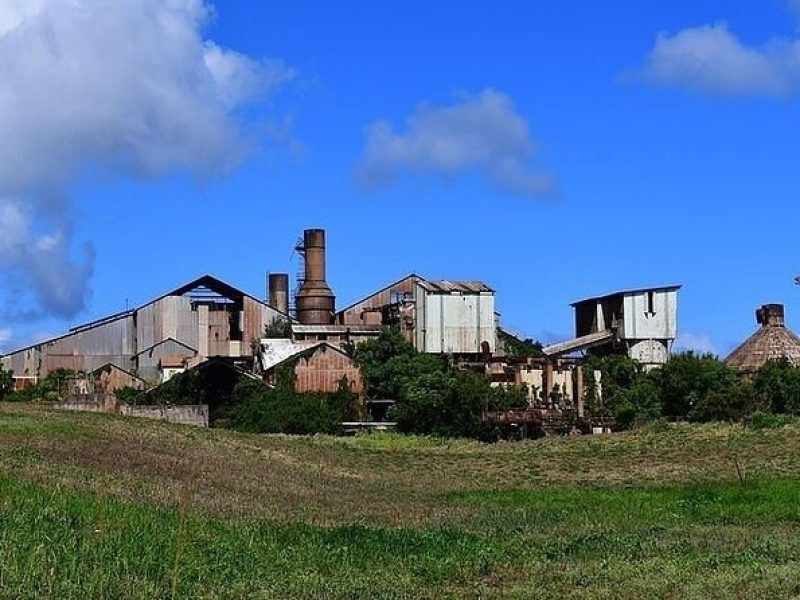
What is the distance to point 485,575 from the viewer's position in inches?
535

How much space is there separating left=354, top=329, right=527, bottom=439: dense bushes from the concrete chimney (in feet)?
58.8

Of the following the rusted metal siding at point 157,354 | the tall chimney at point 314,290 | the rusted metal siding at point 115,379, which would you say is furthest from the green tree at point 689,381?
the rusted metal siding at point 115,379

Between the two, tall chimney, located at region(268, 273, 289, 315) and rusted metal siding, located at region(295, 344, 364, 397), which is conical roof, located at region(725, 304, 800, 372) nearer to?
rusted metal siding, located at region(295, 344, 364, 397)

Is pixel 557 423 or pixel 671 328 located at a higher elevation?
pixel 671 328

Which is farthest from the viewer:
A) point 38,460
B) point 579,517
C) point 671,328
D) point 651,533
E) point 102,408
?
point 671,328

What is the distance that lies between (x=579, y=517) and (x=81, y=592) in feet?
39.8

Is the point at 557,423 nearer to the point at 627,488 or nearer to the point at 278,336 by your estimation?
the point at 278,336

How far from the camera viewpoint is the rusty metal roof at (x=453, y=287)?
249ft

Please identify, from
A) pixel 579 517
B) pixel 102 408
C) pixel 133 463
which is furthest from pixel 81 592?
pixel 102 408

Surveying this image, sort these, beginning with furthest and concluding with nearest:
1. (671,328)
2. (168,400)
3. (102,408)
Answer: (671,328)
(168,400)
(102,408)

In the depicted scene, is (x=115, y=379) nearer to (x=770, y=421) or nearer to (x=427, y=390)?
(x=427, y=390)

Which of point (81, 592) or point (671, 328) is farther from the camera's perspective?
point (671, 328)

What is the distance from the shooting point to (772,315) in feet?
253

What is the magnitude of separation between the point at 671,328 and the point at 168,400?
29.2 m
